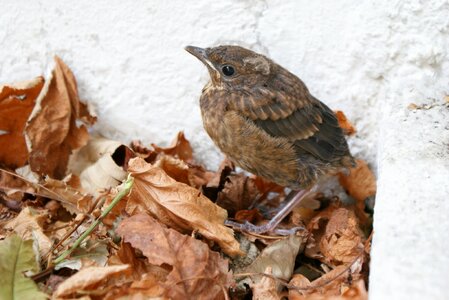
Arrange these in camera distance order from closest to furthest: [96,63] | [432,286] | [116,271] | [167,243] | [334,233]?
1. [432,286]
2. [116,271]
3. [167,243]
4. [334,233]
5. [96,63]

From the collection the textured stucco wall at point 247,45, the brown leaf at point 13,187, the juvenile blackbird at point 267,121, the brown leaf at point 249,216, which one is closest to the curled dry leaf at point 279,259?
the juvenile blackbird at point 267,121

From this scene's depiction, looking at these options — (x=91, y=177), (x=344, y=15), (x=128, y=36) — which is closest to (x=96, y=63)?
(x=128, y=36)

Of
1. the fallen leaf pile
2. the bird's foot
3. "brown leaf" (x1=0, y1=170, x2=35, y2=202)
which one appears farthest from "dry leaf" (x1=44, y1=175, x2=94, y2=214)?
the bird's foot

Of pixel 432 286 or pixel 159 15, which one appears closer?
pixel 432 286

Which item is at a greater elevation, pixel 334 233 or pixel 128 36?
pixel 128 36

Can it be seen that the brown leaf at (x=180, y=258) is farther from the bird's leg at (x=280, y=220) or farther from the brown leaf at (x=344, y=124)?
the brown leaf at (x=344, y=124)

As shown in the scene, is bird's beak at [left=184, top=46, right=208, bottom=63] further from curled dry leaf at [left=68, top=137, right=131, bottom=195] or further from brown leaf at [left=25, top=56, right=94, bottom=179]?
brown leaf at [left=25, top=56, right=94, bottom=179]

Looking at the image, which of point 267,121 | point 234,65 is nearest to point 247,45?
point 234,65

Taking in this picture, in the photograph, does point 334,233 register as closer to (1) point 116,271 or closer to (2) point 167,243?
(2) point 167,243
